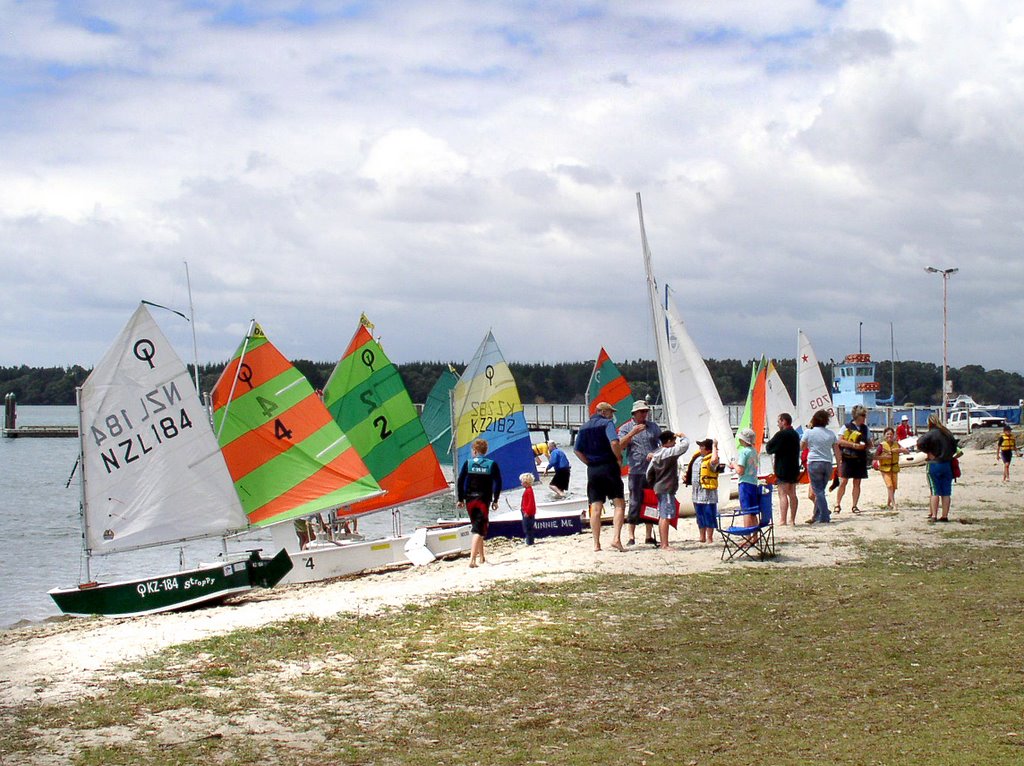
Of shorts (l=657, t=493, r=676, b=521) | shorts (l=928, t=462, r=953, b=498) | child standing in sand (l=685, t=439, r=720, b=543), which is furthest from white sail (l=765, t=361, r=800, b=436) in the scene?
shorts (l=657, t=493, r=676, b=521)

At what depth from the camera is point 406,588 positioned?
1127 centimetres

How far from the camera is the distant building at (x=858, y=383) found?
61375mm

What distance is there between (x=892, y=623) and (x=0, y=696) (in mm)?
6356

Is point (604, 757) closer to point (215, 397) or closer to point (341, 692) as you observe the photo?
point (341, 692)

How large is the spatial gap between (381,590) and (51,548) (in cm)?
1705

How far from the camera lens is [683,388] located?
1820 centimetres

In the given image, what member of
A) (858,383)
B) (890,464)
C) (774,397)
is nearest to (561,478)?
(890,464)

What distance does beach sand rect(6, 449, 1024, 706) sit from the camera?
8078mm

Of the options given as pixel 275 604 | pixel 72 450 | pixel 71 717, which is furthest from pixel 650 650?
pixel 72 450

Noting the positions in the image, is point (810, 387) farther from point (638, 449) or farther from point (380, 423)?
point (638, 449)

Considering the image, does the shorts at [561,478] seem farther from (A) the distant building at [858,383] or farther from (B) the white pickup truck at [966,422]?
(B) the white pickup truck at [966,422]

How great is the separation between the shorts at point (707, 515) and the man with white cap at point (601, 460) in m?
1.38

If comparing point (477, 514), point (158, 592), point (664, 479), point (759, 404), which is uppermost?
point (759, 404)

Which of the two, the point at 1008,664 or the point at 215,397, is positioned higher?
the point at 215,397
